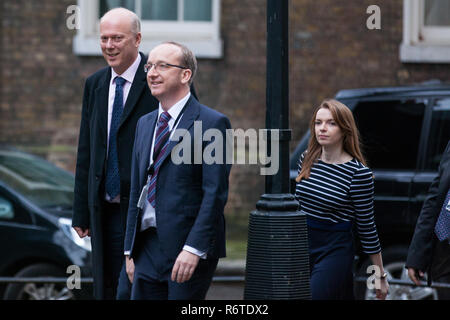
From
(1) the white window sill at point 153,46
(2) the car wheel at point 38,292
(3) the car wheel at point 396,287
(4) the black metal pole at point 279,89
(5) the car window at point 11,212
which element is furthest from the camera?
(1) the white window sill at point 153,46

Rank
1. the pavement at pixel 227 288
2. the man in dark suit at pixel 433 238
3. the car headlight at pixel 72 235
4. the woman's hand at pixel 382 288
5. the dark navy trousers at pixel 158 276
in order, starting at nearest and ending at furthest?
the dark navy trousers at pixel 158 276, the man in dark suit at pixel 433 238, the woman's hand at pixel 382 288, the pavement at pixel 227 288, the car headlight at pixel 72 235

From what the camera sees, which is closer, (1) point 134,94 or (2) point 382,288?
(1) point 134,94

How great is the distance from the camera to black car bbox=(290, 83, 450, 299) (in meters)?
7.72

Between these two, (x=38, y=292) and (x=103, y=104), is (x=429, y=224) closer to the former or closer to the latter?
(x=103, y=104)

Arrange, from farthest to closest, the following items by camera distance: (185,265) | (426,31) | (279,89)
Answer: (426,31) < (279,89) < (185,265)

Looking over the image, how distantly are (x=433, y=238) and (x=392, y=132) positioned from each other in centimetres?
327

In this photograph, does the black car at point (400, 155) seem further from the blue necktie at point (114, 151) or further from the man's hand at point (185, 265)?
the man's hand at point (185, 265)

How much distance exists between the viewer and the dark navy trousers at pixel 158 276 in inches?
170

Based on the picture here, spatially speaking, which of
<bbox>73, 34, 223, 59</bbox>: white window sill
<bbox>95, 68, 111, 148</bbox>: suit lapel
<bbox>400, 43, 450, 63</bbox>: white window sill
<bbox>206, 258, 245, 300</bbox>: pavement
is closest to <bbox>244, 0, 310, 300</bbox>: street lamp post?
<bbox>95, 68, 111, 148</bbox>: suit lapel

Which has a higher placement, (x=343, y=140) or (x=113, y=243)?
(x=343, y=140)

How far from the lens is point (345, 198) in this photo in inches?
207

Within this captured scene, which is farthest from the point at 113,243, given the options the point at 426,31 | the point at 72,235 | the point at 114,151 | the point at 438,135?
the point at 426,31

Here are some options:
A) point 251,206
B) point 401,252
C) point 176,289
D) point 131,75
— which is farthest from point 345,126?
point 251,206

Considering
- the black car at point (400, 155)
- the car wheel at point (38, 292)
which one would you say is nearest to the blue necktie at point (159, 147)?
the car wheel at point (38, 292)
